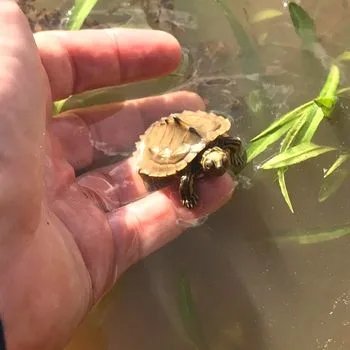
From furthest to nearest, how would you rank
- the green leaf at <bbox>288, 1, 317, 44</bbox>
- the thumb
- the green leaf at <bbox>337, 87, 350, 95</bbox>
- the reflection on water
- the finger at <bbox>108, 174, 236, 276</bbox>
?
the green leaf at <bbox>288, 1, 317, 44</bbox>, the green leaf at <bbox>337, 87, 350, 95</bbox>, the reflection on water, the finger at <bbox>108, 174, 236, 276</bbox>, the thumb

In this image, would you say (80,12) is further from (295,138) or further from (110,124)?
(295,138)

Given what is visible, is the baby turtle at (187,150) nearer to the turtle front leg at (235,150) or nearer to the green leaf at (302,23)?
the turtle front leg at (235,150)

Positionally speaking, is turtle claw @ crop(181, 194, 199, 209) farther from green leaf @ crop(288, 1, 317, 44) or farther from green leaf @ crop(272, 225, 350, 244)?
green leaf @ crop(288, 1, 317, 44)

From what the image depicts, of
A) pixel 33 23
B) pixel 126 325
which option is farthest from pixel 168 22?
pixel 126 325

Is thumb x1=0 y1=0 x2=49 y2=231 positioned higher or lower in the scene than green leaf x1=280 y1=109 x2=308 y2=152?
higher

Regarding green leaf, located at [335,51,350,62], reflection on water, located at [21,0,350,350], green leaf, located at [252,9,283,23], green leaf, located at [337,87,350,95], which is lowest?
reflection on water, located at [21,0,350,350]

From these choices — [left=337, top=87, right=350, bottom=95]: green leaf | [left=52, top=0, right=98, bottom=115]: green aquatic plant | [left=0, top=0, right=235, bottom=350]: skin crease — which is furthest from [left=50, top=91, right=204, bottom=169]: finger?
[left=337, top=87, right=350, bottom=95]: green leaf

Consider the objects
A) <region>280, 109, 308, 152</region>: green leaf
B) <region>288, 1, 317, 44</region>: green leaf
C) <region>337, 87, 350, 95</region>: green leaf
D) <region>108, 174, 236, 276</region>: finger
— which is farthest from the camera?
<region>288, 1, 317, 44</region>: green leaf

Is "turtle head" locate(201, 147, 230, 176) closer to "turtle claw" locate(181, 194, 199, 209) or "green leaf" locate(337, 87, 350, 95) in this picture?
"turtle claw" locate(181, 194, 199, 209)

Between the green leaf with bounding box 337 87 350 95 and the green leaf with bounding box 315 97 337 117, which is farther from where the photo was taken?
the green leaf with bounding box 337 87 350 95
